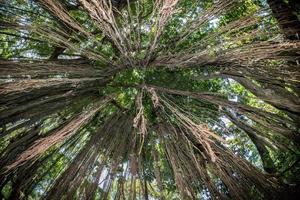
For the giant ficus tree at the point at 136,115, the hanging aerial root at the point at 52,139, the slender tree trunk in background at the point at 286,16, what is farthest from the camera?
the slender tree trunk in background at the point at 286,16

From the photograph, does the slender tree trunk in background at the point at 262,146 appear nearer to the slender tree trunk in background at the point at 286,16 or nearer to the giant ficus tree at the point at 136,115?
the giant ficus tree at the point at 136,115

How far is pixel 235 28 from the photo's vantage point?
6.66 feet

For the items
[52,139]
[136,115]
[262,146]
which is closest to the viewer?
[52,139]

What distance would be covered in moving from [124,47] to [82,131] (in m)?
0.63

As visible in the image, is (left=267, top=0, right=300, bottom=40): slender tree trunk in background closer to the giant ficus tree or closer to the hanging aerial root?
the giant ficus tree

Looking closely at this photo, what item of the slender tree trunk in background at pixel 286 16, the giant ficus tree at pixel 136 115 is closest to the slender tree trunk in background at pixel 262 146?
the giant ficus tree at pixel 136 115

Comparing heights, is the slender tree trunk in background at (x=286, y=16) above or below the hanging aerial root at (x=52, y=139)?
above

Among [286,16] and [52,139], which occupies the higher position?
[286,16]

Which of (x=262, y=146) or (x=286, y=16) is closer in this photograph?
(x=286, y=16)

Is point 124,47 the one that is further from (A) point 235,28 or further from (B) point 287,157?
(B) point 287,157

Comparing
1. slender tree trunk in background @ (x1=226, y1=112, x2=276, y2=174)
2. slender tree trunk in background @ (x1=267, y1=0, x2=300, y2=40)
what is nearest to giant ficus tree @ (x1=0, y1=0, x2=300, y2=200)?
slender tree trunk in background @ (x1=226, y1=112, x2=276, y2=174)

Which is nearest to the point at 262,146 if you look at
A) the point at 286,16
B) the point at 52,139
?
the point at 286,16

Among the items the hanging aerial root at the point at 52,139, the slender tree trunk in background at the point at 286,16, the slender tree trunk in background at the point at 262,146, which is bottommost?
the slender tree trunk in background at the point at 262,146

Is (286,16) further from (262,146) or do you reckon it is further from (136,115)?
(136,115)
